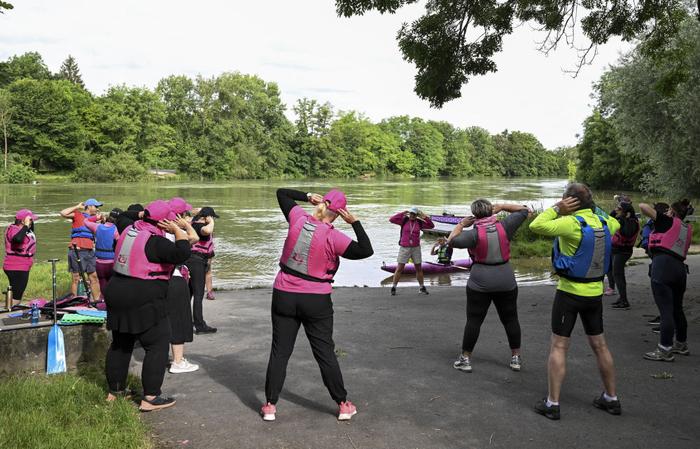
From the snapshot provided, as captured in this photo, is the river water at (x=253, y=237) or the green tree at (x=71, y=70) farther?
the green tree at (x=71, y=70)

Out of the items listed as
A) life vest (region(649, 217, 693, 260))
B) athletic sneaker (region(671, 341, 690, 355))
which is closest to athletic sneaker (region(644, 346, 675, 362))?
athletic sneaker (region(671, 341, 690, 355))

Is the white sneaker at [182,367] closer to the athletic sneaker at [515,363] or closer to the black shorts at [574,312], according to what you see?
the athletic sneaker at [515,363]

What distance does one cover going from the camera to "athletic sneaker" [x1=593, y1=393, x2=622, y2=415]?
15.6 ft

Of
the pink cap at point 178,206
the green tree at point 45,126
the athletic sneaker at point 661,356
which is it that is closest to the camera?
the pink cap at point 178,206

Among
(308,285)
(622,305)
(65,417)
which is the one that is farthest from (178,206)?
(622,305)

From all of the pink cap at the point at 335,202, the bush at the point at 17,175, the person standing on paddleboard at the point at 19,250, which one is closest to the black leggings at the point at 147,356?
the pink cap at the point at 335,202

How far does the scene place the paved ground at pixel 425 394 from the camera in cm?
434

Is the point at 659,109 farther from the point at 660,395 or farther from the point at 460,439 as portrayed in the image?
the point at 460,439

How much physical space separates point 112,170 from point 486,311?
7173 centimetres

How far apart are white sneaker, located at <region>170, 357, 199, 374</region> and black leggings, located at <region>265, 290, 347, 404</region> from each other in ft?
5.28

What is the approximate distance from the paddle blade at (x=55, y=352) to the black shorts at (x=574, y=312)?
4465 millimetres

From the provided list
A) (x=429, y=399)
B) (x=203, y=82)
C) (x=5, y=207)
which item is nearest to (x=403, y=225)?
(x=429, y=399)

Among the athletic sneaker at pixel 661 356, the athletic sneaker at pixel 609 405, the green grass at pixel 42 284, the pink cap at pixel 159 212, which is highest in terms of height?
the pink cap at pixel 159 212

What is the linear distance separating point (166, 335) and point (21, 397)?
1.22 m
